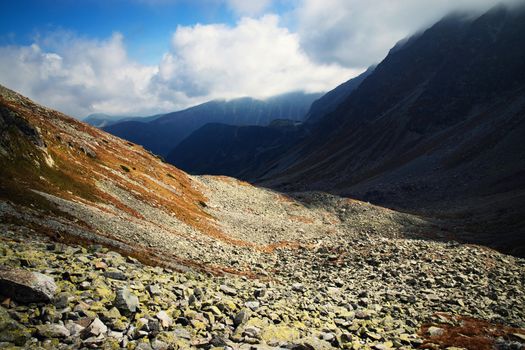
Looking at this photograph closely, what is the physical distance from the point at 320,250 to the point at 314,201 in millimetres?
39841

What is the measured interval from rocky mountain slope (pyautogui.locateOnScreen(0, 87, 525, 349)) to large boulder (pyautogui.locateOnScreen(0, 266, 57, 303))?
40mm

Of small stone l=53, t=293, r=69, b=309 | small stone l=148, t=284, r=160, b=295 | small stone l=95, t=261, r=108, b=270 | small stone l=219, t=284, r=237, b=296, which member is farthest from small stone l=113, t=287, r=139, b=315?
small stone l=219, t=284, r=237, b=296

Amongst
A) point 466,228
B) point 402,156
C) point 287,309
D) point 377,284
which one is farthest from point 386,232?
point 402,156

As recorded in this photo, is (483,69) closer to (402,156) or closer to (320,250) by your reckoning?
(402,156)

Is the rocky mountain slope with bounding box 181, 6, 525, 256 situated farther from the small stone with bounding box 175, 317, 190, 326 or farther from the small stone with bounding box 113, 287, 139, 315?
the small stone with bounding box 113, 287, 139, 315

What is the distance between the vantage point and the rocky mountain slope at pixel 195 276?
457 inches

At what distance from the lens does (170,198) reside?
52.5 meters

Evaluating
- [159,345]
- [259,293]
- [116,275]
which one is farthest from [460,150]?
[159,345]

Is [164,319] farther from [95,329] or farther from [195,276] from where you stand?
[195,276]

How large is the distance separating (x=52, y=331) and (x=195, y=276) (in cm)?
1001

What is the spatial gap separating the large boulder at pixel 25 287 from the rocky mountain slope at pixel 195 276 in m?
0.04

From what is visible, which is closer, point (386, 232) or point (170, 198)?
point (170, 198)

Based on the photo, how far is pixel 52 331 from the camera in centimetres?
1009

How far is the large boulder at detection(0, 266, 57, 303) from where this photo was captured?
11.0 m
